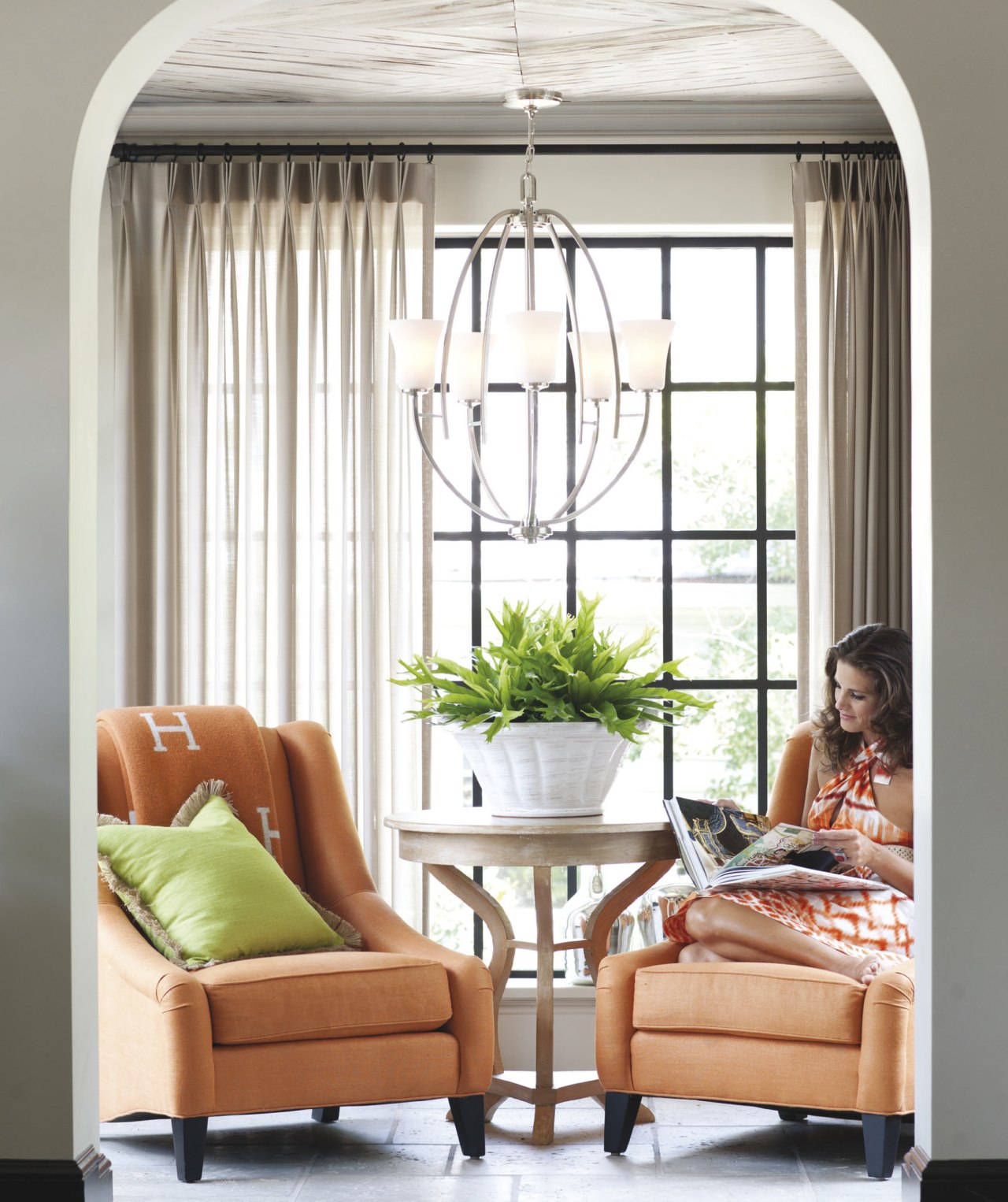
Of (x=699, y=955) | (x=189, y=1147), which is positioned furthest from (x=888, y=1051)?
(x=189, y=1147)

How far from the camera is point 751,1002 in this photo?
2.99m

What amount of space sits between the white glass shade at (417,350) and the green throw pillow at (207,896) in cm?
114

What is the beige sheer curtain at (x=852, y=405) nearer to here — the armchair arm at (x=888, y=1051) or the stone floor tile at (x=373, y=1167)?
the armchair arm at (x=888, y=1051)

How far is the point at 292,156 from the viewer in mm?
4281

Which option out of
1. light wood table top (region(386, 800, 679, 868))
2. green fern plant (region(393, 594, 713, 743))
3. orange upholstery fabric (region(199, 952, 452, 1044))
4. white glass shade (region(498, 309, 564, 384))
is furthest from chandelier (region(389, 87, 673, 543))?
orange upholstery fabric (region(199, 952, 452, 1044))

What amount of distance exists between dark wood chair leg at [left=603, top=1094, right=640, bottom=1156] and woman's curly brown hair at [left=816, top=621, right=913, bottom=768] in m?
0.97

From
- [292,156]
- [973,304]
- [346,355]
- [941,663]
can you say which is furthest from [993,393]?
Answer: [292,156]

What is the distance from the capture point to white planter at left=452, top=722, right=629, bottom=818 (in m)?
3.33

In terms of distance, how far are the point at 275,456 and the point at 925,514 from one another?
2282 millimetres

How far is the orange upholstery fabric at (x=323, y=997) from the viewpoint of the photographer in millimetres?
2891

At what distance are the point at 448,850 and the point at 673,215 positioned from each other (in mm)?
2146

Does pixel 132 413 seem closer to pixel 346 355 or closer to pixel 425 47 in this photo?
pixel 346 355

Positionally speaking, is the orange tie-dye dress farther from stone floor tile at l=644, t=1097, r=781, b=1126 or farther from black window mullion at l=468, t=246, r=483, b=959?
black window mullion at l=468, t=246, r=483, b=959

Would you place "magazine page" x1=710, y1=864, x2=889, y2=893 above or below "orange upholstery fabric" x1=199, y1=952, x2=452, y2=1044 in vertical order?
above
